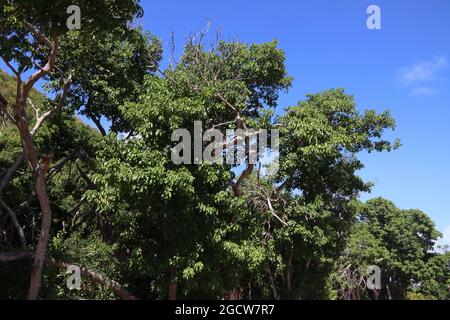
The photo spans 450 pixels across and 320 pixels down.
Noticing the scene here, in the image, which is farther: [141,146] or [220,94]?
[220,94]

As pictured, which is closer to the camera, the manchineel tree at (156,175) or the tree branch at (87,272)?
the manchineel tree at (156,175)

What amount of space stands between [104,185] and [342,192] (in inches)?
317

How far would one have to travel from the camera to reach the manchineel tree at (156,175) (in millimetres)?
9898

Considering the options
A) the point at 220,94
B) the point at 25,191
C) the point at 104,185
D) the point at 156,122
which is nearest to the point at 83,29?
the point at 156,122

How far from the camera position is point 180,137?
1041 cm

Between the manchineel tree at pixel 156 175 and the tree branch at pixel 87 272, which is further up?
the manchineel tree at pixel 156 175

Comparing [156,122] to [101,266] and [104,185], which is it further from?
[101,266]

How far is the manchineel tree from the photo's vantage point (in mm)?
9898

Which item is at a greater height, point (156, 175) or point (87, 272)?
point (156, 175)

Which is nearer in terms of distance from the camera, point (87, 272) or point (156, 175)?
point (156, 175)

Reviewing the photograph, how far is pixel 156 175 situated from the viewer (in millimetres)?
9438

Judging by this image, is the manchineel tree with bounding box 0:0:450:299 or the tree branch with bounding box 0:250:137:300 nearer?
the manchineel tree with bounding box 0:0:450:299

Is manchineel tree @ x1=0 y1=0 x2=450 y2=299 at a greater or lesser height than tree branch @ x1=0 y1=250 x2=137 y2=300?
greater
